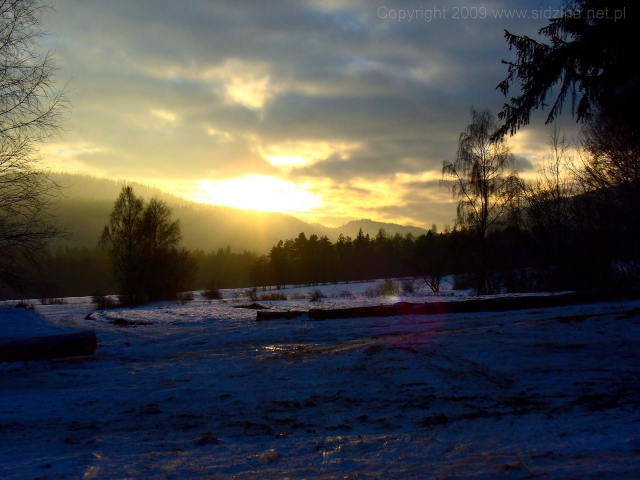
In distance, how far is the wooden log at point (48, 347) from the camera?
696 cm

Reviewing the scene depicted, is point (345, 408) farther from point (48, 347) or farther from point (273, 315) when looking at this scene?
point (273, 315)

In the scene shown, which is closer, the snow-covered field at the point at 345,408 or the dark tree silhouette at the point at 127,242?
the snow-covered field at the point at 345,408

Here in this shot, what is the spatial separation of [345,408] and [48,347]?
5908mm

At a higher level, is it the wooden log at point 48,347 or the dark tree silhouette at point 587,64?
the dark tree silhouette at point 587,64

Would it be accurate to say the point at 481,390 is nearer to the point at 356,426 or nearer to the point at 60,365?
the point at 356,426

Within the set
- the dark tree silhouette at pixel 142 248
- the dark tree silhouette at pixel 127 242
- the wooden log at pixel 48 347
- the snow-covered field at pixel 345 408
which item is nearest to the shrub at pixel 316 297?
the dark tree silhouette at pixel 142 248

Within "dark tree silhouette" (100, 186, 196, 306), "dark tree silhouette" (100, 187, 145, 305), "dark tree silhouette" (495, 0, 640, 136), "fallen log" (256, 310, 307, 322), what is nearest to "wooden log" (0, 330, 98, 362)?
"fallen log" (256, 310, 307, 322)

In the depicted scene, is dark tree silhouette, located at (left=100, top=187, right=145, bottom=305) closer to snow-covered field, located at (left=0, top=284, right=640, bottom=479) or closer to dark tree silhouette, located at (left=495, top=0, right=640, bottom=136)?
snow-covered field, located at (left=0, top=284, right=640, bottom=479)

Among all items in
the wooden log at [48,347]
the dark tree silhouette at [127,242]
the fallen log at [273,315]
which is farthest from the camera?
the dark tree silhouette at [127,242]

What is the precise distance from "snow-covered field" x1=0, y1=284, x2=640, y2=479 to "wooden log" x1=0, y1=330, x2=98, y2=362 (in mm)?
207

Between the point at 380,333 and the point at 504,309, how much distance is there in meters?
5.50

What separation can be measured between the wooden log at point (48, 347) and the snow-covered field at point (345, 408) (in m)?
0.21

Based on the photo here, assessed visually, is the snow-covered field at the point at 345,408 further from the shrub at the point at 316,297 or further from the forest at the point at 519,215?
the shrub at the point at 316,297

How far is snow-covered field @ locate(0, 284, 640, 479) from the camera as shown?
319 cm
